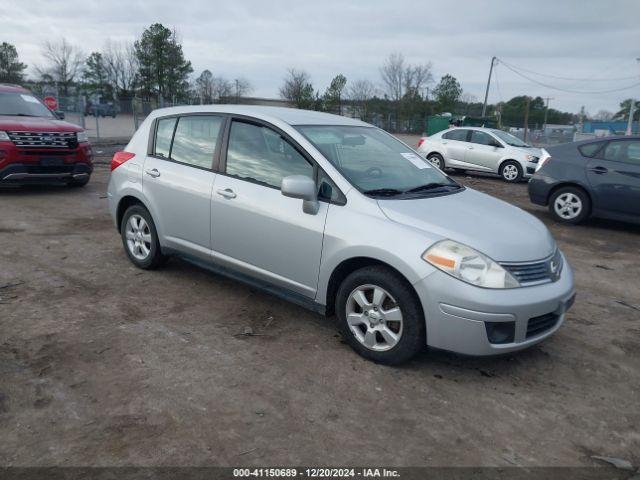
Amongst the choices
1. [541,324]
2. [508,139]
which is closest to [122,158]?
[541,324]

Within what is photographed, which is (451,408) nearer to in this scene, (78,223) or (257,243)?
(257,243)

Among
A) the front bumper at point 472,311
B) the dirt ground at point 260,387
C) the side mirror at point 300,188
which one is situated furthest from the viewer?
the side mirror at point 300,188

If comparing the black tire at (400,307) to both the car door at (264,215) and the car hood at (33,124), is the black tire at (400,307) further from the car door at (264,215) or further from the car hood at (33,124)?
the car hood at (33,124)

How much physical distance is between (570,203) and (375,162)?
5.72 meters

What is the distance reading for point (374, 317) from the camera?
11.6 feet

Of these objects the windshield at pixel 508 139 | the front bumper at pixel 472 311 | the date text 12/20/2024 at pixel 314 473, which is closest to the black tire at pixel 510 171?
the windshield at pixel 508 139

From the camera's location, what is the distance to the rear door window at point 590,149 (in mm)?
8383

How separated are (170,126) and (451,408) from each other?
12.1ft

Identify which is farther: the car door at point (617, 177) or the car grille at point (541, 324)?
the car door at point (617, 177)

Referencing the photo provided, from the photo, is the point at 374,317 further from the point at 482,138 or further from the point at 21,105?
the point at 482,138

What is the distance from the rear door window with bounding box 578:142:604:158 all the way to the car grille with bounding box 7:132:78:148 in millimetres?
8699

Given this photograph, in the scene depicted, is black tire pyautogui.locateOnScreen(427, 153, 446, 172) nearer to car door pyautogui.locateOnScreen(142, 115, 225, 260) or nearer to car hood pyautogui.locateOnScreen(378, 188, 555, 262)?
car door pyautogui.locateOnScreen(142, 115, 225, 260)

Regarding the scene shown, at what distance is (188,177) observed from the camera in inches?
185

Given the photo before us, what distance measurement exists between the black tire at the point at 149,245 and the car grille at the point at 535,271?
335 centimetres
